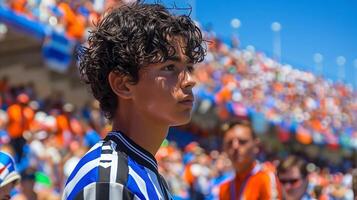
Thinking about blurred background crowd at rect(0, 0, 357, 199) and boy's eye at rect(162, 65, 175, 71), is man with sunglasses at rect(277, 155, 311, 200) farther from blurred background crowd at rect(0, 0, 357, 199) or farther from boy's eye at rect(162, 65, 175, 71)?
boy's eye at rect(162, 65, 175, 71)

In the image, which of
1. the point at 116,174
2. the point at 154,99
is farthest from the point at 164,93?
the point at 116,174

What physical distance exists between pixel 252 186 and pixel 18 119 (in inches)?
249

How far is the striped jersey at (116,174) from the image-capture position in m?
1.26

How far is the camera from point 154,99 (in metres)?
1.46

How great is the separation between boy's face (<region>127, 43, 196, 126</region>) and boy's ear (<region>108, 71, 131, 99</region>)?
0.02 meters

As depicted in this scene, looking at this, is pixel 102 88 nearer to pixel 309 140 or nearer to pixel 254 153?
pixel 254 153

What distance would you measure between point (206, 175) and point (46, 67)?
575cm

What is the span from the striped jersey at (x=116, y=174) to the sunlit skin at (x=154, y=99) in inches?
1.4

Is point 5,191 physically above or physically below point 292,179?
below

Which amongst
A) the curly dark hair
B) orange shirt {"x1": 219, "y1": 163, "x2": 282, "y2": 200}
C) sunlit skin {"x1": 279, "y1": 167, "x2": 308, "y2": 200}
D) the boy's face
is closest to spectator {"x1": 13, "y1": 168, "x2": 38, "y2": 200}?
orange shirt {"x1": 219, "y1": 163, "x2": 282, "y2": 200}

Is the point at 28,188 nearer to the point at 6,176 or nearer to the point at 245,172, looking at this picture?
the point at 245,172

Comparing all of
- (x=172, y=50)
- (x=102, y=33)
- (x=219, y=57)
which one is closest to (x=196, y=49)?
(x=172, y=50)

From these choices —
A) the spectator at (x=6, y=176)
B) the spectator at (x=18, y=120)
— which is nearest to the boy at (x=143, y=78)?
the spectator at (x=6, y=176)

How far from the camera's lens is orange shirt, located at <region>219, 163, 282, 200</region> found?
11.1ft
